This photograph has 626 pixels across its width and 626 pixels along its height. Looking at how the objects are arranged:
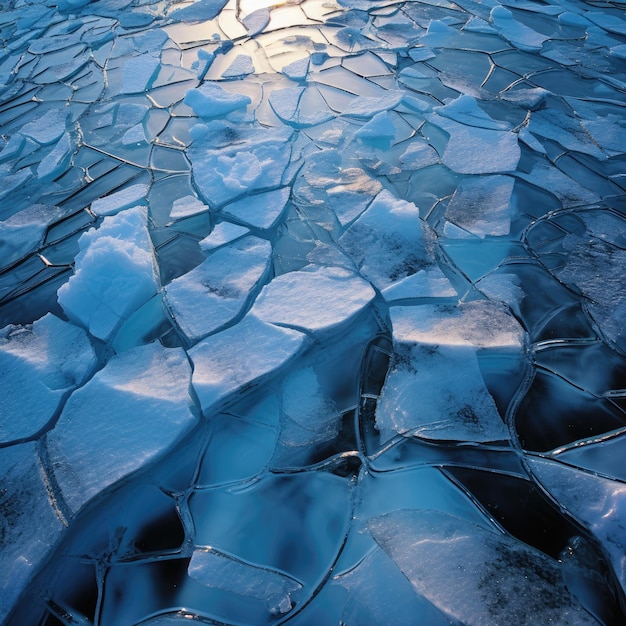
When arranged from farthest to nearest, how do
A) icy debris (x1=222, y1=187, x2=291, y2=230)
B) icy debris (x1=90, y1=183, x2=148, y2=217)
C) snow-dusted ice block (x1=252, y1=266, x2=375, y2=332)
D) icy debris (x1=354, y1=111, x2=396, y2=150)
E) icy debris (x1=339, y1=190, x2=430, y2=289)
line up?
icy debris (x1=354, y1=111, x2=396, y2=150)
icy debris (x1=90, y1=183, x2=148, y2=217)
icy debris (x1=222, y1=187, x2=291, y2=230)
icy debris (x1=339, y1=190, x2=430, y2=289)
snow-dusted ice block (x1=252, y1=266, x2=375, y2=332)

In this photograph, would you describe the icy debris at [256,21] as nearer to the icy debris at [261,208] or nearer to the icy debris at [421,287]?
the icy debris at [261,208]

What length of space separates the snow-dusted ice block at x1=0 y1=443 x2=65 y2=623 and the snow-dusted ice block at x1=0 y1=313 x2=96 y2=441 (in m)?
0.10

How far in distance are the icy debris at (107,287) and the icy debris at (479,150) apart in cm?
162

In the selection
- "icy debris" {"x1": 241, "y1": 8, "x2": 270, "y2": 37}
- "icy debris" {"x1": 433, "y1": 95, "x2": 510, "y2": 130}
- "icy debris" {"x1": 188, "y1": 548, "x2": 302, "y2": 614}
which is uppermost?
"icy debris" {"x1": 241, "y1": 8, "x2": 270, "y2": 37}

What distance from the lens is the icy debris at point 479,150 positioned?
2201mm

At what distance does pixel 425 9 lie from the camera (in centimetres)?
370

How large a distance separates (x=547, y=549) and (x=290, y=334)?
0.98 meters

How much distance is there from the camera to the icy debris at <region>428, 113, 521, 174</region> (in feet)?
7.22

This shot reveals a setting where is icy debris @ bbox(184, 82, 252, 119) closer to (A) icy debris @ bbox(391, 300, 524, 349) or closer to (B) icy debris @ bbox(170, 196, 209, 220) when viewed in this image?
(B) icy debris @ bbox(170, 196, 209, 220)

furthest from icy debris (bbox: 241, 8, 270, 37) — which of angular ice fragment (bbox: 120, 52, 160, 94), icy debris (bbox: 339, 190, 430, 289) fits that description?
icy debris (bbox: 339, 190, 430, 289)

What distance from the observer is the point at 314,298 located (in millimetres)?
1665

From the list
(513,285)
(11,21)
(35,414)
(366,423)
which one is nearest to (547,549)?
(366,423)

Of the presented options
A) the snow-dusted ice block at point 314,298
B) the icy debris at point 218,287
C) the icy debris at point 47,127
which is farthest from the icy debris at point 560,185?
the icy debris at point 47,127

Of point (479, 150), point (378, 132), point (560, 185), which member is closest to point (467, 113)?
point (479, 150)
